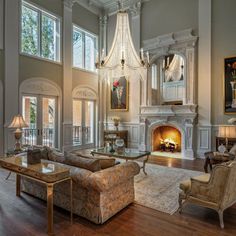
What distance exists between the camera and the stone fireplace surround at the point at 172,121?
702 centimetres

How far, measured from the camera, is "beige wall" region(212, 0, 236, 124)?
6.40 m

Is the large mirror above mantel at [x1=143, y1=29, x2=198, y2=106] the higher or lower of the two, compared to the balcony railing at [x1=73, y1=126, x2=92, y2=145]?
higher

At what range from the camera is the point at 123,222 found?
2.79 m

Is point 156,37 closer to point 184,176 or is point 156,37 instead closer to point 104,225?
point 184,176

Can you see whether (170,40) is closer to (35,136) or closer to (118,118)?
(118,118)

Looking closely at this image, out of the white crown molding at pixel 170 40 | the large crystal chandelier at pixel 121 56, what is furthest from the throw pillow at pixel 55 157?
the white crown molding at pixel 170 40

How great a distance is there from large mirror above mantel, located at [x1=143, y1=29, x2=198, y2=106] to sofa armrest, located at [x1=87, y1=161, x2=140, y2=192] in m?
4.90

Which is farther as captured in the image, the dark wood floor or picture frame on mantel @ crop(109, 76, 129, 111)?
picture frame on mantel @ crop(109, 76, 129, 111)

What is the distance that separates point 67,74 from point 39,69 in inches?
46.8

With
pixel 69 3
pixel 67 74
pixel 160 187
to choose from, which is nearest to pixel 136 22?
pixel 69 3

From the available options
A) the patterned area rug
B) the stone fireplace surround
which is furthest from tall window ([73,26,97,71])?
the patterned area rug

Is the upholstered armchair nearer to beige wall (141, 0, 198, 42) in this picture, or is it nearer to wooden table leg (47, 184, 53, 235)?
wooden table leg (47, 184, 53, 235)

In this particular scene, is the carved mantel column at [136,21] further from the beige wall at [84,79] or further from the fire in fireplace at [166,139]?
the fire in fireplace at [166,139]

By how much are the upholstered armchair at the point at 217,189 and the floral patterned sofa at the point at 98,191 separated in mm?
935
